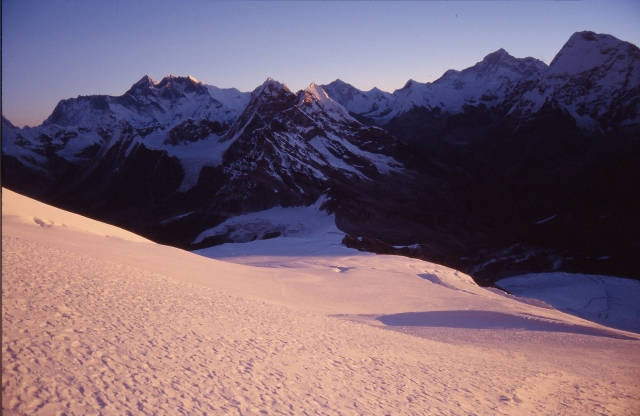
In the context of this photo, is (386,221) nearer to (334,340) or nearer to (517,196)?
Result: (517,196)

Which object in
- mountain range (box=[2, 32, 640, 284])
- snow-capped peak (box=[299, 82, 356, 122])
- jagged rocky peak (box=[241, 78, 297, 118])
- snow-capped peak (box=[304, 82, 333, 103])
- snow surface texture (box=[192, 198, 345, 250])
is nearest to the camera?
snow surface texture (box=[192, 198, 345, 250])

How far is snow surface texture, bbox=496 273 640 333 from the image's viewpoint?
2822 centimetres

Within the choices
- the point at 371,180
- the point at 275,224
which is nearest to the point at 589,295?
the point at 275,224

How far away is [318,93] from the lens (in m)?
119

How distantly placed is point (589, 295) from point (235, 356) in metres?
31.9

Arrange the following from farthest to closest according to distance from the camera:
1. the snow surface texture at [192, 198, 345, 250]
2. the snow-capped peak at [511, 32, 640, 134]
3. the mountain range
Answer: the snow-capped peak at [511, 32, 640, 134] → the mountain range → the snow surface texture at [192, 198, 345, 250]

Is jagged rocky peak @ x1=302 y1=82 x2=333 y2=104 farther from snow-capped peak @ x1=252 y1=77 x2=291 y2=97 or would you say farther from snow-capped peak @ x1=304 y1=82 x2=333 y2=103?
snow-capped peak @ x1=252 y1=77 x2=291 y2=97

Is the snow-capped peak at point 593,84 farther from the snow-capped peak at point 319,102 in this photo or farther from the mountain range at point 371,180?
the snow-capped peak at point 319,102

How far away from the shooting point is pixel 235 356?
5.32m

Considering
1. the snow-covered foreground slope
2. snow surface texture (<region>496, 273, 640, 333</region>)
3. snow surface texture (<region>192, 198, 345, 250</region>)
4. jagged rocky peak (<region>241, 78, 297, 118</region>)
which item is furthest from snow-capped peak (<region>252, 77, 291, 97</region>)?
the snow-covered foreground slope

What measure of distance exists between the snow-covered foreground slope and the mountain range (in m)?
23.7

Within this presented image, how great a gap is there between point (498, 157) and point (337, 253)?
140 m

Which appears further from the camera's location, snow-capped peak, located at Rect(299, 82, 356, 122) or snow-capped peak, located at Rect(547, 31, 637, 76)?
snow-capped peak, located at Rect(547, 31, 637, 76)

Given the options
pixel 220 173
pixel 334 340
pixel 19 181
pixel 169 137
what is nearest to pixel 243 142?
pixel 220 173
